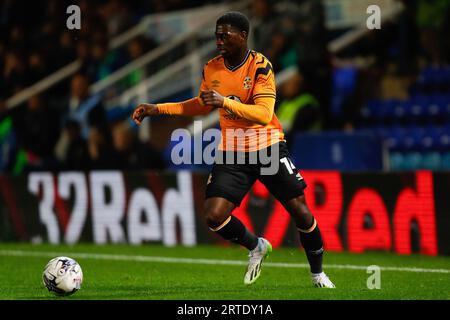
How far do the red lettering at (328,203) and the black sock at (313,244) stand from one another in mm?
3862

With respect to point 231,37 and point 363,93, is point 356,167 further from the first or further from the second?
point 231,37

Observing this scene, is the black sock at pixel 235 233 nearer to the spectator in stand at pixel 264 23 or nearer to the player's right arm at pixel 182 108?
the player's right arm at pixel 182 108

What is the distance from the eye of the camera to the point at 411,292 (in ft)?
29.1

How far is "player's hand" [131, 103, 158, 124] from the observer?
907cm

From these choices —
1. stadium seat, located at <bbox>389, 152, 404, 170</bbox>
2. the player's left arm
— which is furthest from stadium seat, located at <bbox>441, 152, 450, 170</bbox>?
the player's left arm

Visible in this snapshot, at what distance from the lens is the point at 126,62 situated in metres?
18.9

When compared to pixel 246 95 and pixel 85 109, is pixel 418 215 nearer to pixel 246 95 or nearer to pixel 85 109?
pixel 246 95

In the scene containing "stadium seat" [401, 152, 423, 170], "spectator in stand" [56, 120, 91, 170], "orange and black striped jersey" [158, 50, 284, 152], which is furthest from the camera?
"spectator in stand" [56, 120, 91, 170]

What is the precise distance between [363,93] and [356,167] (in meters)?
2.60

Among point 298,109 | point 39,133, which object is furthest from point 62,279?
point 39,133

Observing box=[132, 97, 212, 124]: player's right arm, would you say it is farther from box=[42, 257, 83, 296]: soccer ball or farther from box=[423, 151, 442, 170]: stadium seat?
box=[423, 151, 442, 170]: stadium seat

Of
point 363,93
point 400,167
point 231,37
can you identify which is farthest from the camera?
point 363,93
